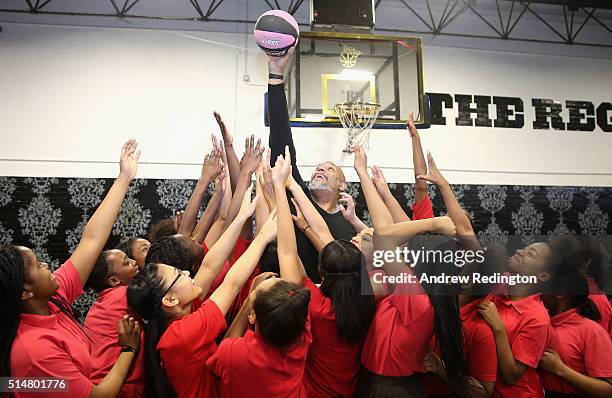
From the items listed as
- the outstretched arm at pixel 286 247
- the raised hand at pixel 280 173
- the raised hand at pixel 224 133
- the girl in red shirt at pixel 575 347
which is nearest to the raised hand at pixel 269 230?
the outstretched arm at pixel 286 247

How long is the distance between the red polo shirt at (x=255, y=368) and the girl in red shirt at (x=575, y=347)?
1202 mm

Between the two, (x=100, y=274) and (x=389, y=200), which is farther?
(x=389, y=200)

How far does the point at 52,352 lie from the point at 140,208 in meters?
3.83

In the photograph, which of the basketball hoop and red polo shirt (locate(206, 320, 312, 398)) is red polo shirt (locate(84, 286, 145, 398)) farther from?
the basketball hoop

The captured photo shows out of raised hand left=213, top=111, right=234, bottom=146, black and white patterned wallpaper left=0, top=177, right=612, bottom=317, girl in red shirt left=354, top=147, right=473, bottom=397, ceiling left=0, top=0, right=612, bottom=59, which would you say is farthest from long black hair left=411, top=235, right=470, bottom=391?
ceiling left=0, top=0, right=612, bottom=59

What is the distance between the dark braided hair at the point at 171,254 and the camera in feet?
7.01

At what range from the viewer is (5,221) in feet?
16.5

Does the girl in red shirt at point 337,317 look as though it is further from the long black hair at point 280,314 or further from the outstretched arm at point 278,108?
the outstretched arm at point 278,108

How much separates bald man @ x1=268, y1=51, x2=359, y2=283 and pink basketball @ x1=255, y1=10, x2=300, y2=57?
0.17 ft

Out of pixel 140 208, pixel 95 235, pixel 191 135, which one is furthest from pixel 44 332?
pixel 191 135

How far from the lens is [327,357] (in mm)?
1994

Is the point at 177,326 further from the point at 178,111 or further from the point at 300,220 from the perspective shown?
the point at 178,111

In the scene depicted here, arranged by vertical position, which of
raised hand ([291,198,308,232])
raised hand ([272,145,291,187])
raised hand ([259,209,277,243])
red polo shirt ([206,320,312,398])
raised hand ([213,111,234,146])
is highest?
raised hand ([213,111,234,146])

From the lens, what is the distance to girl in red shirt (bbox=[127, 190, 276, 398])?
1.67 metres
